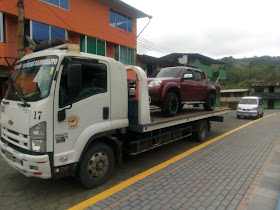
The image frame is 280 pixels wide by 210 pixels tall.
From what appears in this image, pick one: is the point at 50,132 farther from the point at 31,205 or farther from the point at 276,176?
the point at 276,176

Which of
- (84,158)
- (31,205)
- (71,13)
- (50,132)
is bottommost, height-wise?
(31,205)

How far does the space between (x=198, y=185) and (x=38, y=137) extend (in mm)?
2986

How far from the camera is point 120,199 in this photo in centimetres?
339

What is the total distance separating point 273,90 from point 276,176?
49.1 metres

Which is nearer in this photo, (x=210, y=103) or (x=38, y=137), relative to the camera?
(x=38, y=137)

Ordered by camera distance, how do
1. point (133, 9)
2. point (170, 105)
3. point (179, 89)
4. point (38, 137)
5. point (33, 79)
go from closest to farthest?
point (38, 137), point (33, 79), point (170, 105), point (179, 89), point (133, 9)

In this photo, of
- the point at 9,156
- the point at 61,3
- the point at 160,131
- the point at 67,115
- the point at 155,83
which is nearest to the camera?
the point at 67,115

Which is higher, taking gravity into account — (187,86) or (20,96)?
(187,86)

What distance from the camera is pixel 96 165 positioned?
12.5ft

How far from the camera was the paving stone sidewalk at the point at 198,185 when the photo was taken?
3.25 meters

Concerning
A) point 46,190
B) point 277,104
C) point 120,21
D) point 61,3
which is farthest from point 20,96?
point 277,104

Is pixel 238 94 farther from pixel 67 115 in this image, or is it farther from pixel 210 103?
pixel 67 115

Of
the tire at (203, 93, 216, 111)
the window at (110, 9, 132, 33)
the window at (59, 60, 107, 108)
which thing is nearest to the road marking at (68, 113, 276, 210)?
the window at (59, 60, 107, 108)

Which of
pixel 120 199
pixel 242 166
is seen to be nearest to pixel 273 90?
pixel 242 166
